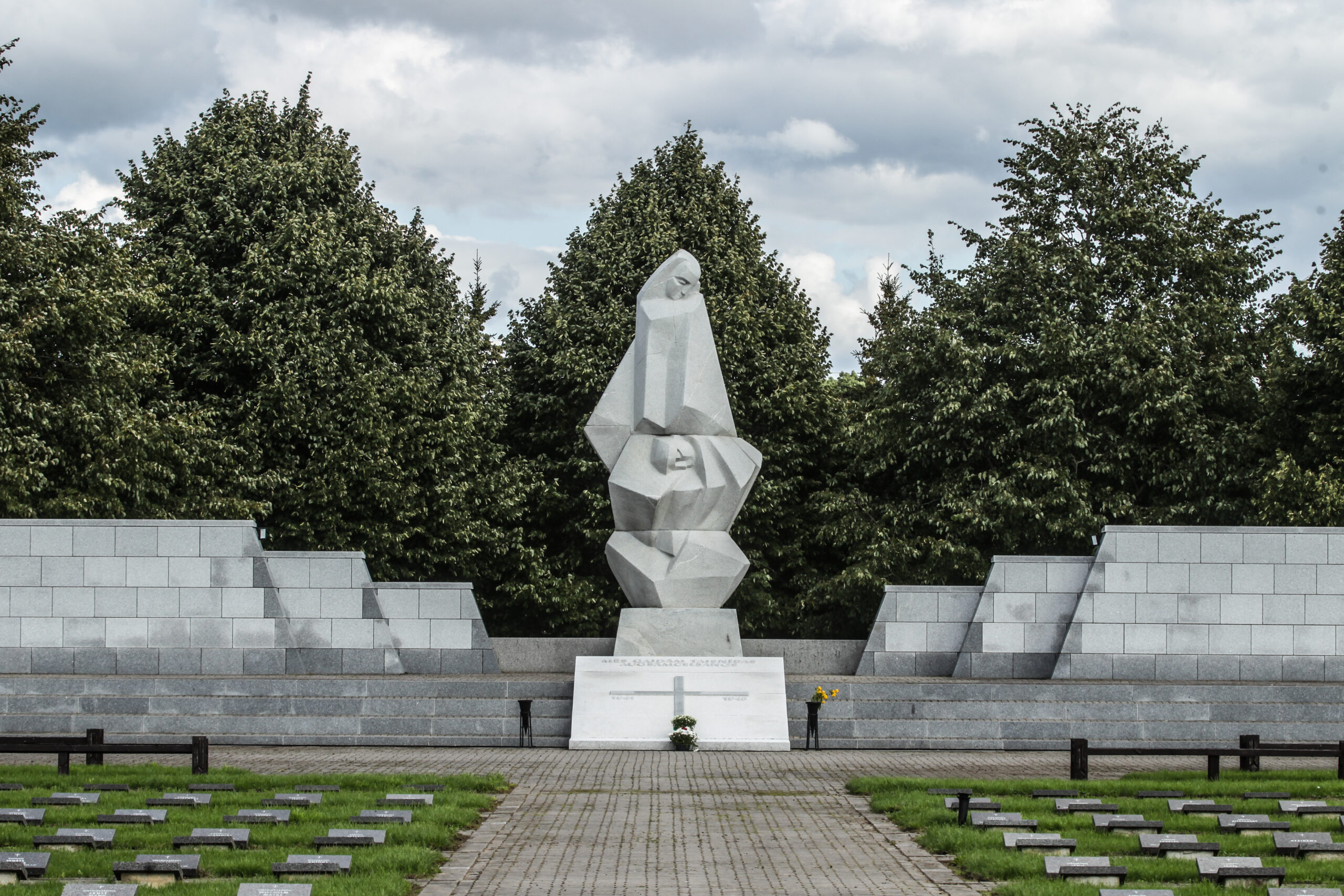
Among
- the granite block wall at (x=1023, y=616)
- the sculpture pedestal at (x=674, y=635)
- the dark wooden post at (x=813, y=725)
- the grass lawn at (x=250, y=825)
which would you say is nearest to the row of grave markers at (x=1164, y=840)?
the grass lawn at (x=250, y=825)

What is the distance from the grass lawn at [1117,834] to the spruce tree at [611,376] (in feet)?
53.6

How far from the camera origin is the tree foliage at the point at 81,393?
2509 centimetres

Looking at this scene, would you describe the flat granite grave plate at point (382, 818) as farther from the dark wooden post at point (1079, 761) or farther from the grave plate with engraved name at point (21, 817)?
the dark wooden post at point (1079, 761)

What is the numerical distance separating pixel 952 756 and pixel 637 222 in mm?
18825

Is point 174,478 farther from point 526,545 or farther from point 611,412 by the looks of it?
point 611,412

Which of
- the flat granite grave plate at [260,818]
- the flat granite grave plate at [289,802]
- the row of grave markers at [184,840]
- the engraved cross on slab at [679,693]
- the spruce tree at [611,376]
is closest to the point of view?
the row of grave markers at [184,840]

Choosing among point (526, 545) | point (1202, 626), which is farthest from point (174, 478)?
point (1202, 626)

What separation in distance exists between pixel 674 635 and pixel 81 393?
43.4ft

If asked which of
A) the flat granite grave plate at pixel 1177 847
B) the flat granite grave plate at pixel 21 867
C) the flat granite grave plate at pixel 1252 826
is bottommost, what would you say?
the flat granite grave plate at pixel 21 867

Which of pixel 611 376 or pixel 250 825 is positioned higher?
pixel 611 376

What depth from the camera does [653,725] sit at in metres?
17.8

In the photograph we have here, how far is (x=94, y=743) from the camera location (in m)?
14.4

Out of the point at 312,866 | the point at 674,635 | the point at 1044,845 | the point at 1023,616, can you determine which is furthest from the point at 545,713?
the point at 312,866

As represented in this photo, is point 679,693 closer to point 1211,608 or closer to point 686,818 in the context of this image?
point 686,818
